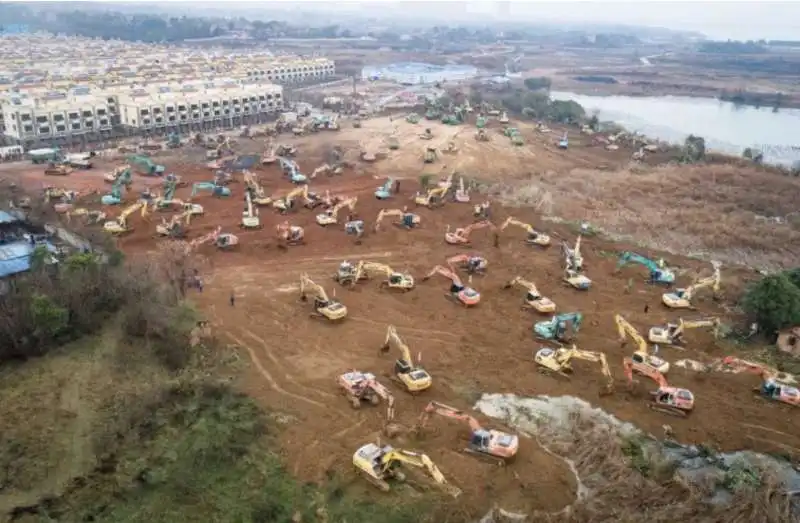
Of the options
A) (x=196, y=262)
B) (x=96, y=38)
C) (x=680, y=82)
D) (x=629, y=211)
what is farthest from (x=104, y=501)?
(x=96, y=38)

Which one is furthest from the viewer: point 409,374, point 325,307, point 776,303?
point 325,307

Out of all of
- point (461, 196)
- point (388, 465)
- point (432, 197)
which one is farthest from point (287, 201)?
point (388, 465)

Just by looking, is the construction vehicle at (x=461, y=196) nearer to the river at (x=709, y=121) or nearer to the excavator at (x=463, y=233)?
the excavator at (x=463, y=233)

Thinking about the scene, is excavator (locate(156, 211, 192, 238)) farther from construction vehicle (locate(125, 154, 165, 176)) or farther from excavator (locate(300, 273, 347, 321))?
construction vehicle (locate(125, 154, 165, 176))

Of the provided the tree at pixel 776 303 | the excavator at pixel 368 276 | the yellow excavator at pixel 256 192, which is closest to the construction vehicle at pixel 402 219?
the excavator at pixel 368 276

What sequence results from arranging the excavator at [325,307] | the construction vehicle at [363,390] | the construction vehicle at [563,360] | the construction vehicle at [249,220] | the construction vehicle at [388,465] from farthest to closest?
1. the construction vehicle at [249,220]
2. the excavator at [325,307]
3. the construction vehicle at [563,360]
4. the construction vehicle at [363,390]
5. the construction vehicle at [388,465]

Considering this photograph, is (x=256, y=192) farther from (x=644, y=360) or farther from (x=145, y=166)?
(x=644, y=360)
